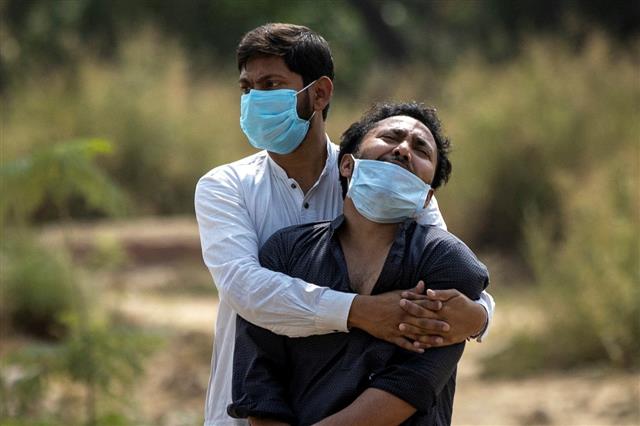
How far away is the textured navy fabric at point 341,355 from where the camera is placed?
2.92 m

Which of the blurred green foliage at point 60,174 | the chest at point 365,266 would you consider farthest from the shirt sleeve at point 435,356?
the blurred green foliage at point 60,174

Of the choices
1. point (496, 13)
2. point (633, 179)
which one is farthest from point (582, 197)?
point (496, 13)

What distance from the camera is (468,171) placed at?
12.4 meters

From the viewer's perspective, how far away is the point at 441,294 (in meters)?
2.92

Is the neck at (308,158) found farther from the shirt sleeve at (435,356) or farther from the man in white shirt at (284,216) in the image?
the shirt sleeve at (435,356)

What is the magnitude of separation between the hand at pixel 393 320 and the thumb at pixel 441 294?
0.04 feet

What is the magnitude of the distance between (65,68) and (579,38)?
23.8 ft

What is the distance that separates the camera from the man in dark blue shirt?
9.54ft

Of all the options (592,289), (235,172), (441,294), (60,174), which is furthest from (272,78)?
(592,289)

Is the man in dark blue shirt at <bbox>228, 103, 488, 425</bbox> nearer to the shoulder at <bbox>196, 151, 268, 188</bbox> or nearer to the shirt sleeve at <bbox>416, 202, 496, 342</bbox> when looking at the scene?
the shirt sleeve at <bbox>416, 202, 496, 342</bbox>

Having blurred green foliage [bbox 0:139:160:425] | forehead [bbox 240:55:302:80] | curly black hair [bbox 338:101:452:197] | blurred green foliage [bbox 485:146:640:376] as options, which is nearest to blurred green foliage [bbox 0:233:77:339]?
blurred green foliage [bbox 0:139:160:425]

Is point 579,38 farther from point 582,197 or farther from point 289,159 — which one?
point 289,159

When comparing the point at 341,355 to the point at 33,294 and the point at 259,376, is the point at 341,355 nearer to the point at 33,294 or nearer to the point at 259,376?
the point at 259,376

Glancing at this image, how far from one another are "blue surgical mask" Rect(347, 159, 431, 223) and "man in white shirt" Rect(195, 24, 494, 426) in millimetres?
117
